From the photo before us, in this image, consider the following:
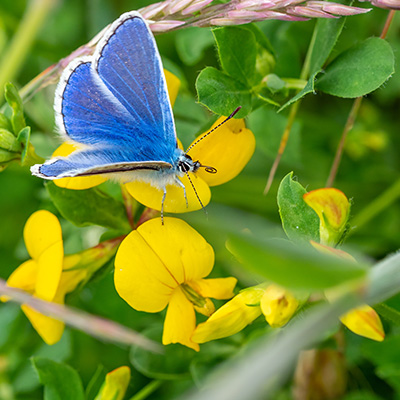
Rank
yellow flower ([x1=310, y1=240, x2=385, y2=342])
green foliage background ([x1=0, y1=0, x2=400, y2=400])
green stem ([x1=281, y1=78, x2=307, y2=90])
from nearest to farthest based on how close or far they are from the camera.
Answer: yellow flower ([x1=310, y1=240, x2=385, y2=342]), green stem ([x1=281, y1=78, x2=307, y2=90]), green foliage background ([x1=0, y1=0, x2=400, y2=400])

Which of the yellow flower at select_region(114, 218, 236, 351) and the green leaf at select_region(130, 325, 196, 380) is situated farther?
the green leaf at select_region(130, 325, 196, 380)

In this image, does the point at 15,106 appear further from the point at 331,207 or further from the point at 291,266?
the point at 291,266

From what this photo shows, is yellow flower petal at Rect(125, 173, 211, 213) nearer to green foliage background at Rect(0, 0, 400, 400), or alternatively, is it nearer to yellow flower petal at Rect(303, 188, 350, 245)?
green foliage background at Rect(0, 0, 400, 400)

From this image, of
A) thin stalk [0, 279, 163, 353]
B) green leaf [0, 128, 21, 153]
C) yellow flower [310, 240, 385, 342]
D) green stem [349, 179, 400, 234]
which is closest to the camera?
thin stalk [0, 279, 163, 353]

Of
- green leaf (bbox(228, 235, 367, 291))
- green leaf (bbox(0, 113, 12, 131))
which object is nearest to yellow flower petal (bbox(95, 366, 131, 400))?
green leaf (bbox(0, 113, 12, 131))

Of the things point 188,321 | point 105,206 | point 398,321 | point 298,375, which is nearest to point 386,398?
point 298,375

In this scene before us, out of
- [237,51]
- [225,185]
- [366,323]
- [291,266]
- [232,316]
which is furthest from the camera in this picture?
[225,185]

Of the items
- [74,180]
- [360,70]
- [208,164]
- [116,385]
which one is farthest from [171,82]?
[116,385]
